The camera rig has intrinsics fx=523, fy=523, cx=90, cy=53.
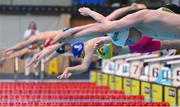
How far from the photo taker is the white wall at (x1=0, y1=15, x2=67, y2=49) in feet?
51.7

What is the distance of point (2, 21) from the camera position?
1579 centimetres

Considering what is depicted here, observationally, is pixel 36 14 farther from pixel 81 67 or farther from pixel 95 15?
pixel 95 15

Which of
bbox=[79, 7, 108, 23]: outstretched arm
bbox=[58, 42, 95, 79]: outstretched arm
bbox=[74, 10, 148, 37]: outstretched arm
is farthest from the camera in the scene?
bbox=[58, 42, 95, 79]: outstretched arm

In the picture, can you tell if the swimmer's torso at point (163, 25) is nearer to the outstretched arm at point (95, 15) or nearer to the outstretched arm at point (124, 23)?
the outstretched arm at point (124, 23)

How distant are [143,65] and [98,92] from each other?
84 cm

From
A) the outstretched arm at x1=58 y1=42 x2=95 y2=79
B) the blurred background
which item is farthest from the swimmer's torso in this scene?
the blurred background

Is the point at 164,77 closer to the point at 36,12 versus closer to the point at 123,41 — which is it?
the point at 123,41

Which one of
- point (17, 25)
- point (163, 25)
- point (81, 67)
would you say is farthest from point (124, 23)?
point (17, 25)

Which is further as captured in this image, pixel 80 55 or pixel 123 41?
pixel 80 55

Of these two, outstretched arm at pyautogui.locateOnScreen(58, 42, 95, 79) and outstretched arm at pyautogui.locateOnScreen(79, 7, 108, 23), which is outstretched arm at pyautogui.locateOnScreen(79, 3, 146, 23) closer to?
outstretched arm at pyautogui.locateOnScreen(79, 7, 108, 23)

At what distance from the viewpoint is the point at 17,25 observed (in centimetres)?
1594

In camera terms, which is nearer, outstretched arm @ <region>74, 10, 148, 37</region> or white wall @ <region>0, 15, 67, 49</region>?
outstretched arm @ <region>74, 10, 148, 37</region>

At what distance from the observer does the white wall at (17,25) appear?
15750 millimetres

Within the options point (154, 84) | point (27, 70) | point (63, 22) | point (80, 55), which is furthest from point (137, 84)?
point (63, 22)
